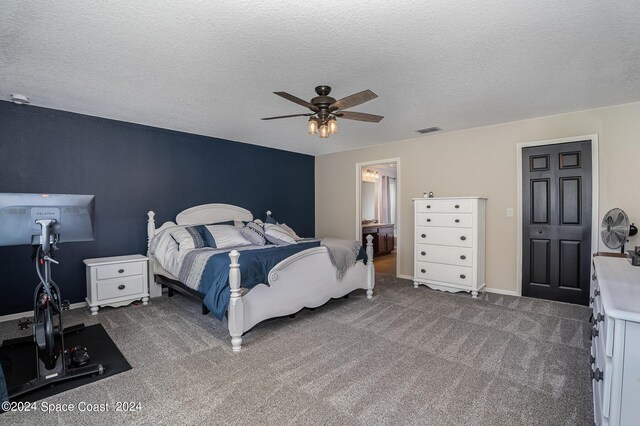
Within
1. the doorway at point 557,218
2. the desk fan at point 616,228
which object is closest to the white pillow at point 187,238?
the doorway at point 557,218

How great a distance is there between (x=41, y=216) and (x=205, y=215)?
2.75 metres

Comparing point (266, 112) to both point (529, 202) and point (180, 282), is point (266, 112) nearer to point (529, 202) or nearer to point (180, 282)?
point (180, 282)

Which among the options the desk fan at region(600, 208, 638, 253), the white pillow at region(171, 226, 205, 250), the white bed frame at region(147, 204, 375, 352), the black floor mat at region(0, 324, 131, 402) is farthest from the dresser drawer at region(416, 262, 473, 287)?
the black floor mat at region(0, 324, 131, 402)

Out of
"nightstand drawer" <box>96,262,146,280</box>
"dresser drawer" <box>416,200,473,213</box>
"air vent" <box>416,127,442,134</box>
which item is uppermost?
"air vent" <box>416,127,442,134</box>

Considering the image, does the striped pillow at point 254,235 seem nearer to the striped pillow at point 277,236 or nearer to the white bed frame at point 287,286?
the striped pillow at point 277,236

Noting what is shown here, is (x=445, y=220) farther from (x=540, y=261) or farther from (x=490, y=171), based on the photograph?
(x=540, y=261)

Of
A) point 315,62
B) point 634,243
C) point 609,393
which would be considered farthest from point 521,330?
point 315,62

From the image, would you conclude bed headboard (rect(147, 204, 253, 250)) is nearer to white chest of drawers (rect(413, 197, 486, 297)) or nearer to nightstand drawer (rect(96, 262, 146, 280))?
nightstand drawer (rect(96, 262, 146, 280))

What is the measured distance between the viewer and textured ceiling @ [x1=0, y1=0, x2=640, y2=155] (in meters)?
1.82

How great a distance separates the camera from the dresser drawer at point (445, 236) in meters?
4.23

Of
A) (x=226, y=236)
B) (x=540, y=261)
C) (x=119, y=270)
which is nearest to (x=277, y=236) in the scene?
(x=226, y=236)

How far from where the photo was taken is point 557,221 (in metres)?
3.92

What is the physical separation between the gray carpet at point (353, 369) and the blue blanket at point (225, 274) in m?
0.39

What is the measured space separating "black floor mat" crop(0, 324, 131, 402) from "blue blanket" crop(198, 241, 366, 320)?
0.78 meters
